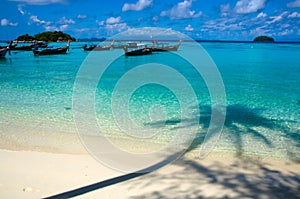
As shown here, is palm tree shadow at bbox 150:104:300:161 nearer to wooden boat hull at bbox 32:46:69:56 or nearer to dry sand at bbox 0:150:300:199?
dry sand at bbox 0:150:300:199

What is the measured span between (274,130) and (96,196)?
648cm

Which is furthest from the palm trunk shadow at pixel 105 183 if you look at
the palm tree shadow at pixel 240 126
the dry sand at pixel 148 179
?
the palm tree shadow at pixel 240 126

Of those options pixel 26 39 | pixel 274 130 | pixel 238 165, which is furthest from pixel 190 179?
pixel 26 39

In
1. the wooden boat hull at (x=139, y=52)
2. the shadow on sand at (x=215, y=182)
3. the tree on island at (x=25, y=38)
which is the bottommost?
the shadow on sand at (x=215, y=182)

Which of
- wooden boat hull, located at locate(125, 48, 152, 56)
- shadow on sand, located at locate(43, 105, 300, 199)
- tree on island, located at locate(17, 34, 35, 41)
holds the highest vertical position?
tree on island, located at locate(17, 34, 35, 41)

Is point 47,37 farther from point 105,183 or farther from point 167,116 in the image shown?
point 105,183

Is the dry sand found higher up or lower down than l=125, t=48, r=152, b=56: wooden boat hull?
lower down

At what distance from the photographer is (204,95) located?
14.5m

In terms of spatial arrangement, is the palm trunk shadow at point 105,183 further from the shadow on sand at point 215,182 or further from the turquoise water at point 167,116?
the turquoise water at point 167,116

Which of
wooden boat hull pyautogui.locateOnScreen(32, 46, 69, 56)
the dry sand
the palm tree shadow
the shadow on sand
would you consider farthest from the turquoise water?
wooden boat hull pyautogui.locateOnScreen(32, 46, 69, 56)

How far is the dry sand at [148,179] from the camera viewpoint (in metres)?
4.50

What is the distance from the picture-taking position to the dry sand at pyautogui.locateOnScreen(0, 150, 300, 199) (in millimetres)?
4500

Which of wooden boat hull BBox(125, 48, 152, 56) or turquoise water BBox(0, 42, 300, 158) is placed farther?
wooden boat hull BBox(125, 48, 152, 56)

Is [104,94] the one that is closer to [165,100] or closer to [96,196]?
[165,100]
